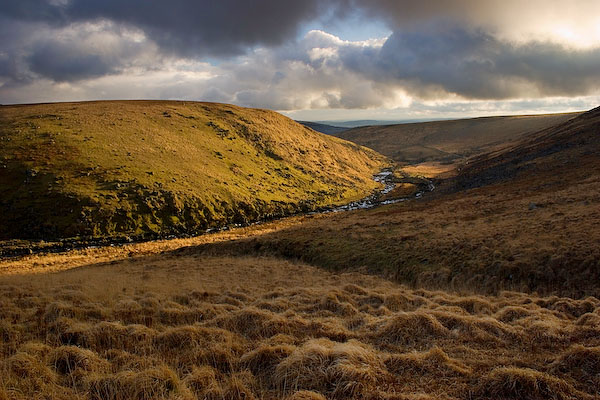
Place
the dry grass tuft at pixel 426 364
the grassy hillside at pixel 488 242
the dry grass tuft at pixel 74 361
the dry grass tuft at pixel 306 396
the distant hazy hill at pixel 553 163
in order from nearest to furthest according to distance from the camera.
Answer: the dry grass tuft at pixel 306 396
the dry grass tuft at pixel 426 364
the dry grass tuft at pixel 74 361
the grassy hillside at pixel 488 242
the distant hazy hill at pixel 553 163

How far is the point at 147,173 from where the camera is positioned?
55.6 m

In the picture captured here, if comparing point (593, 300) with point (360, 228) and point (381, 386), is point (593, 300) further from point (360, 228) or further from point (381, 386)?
point (360, 228)

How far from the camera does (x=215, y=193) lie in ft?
188

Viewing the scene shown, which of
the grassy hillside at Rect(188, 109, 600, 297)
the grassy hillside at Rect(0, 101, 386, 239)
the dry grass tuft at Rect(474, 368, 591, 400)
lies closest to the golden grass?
the dry grass tuft at Rect(474, 368, 591, 400)

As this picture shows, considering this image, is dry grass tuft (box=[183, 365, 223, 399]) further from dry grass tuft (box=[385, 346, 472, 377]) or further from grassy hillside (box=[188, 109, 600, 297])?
grassy hillside (box=[188, 109, 600, 297])

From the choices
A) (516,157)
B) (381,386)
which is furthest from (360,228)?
(516,157)

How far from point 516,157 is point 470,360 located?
7502 centimetres

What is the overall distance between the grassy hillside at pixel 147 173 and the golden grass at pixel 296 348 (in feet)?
115

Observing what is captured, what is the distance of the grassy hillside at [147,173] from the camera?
4397cm

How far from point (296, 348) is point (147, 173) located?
5519cm

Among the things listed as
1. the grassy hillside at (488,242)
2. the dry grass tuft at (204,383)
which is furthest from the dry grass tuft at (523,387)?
the grassy hillside at (488,242)

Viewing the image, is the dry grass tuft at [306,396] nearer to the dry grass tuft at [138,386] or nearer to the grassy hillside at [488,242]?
the dry grass tuft at [138,386]

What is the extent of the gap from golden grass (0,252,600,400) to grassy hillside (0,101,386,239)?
115ft

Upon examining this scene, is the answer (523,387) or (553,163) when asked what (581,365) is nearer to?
(523,387)
